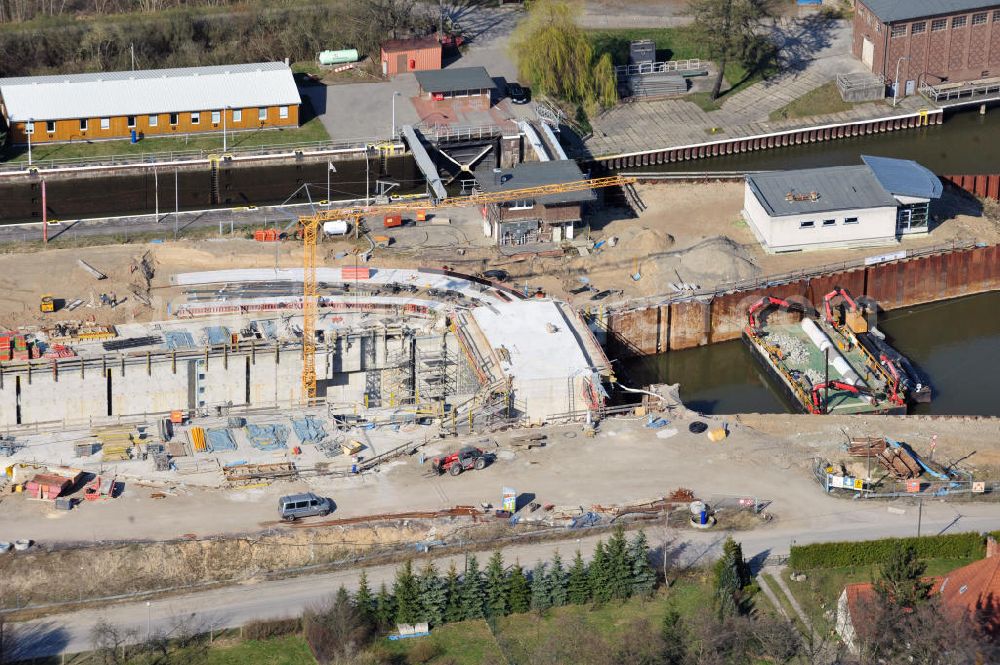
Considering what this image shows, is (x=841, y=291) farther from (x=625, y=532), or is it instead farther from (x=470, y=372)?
(x=625, y=532)

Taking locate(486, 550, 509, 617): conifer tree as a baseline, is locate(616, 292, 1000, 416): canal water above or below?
above

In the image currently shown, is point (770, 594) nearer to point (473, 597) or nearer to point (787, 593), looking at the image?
point (787, 593)

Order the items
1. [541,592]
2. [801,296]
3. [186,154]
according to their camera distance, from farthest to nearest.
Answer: [186,154] → [801,296] → [541,592]

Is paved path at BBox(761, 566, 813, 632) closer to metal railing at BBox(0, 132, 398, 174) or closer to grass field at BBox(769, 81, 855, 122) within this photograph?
metal railing at BBox(0, 132, 398, 174)

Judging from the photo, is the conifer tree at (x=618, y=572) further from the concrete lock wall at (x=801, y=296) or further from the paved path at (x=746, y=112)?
→ the paved path at (x=746, y=112)

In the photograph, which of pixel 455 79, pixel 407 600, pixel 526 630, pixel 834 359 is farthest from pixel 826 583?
pixel 455 79

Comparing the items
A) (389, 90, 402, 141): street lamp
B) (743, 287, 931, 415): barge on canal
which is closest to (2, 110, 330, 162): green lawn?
(389, 90, 402, 141): street lamp

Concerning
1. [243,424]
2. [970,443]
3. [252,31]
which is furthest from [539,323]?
[252,31]
